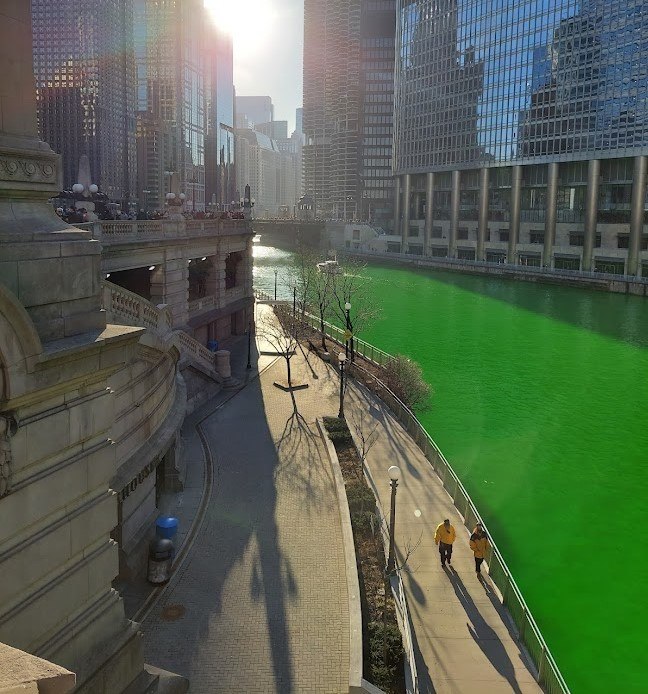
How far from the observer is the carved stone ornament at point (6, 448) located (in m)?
6.18

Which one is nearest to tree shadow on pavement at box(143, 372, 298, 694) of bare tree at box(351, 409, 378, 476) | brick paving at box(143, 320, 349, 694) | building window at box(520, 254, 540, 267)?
brick paving at box(143, 320, 349, 694)

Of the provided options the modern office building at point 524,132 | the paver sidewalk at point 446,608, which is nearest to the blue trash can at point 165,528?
the paver sidewalk at point 446,608

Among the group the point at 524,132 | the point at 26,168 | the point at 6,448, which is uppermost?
the point at 524,132

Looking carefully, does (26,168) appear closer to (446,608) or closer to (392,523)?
(392,523)

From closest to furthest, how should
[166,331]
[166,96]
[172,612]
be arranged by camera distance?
[172,612], [166,331], [166,96]

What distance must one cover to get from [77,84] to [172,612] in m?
144

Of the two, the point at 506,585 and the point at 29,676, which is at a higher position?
the point at 29,676

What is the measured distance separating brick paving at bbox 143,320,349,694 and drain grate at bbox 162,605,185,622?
4.0 inches

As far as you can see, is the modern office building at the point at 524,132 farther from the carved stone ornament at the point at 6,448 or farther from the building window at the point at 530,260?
the carved stone ornament at the point at 6,448

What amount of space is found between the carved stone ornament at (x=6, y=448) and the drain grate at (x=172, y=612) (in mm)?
8762

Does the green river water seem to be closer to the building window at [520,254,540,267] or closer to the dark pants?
the dark pants

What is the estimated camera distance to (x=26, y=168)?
269 inches

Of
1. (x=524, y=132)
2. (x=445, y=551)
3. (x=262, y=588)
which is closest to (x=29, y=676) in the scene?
(x=262, y=588)

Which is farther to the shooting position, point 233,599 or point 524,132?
point 524,132
